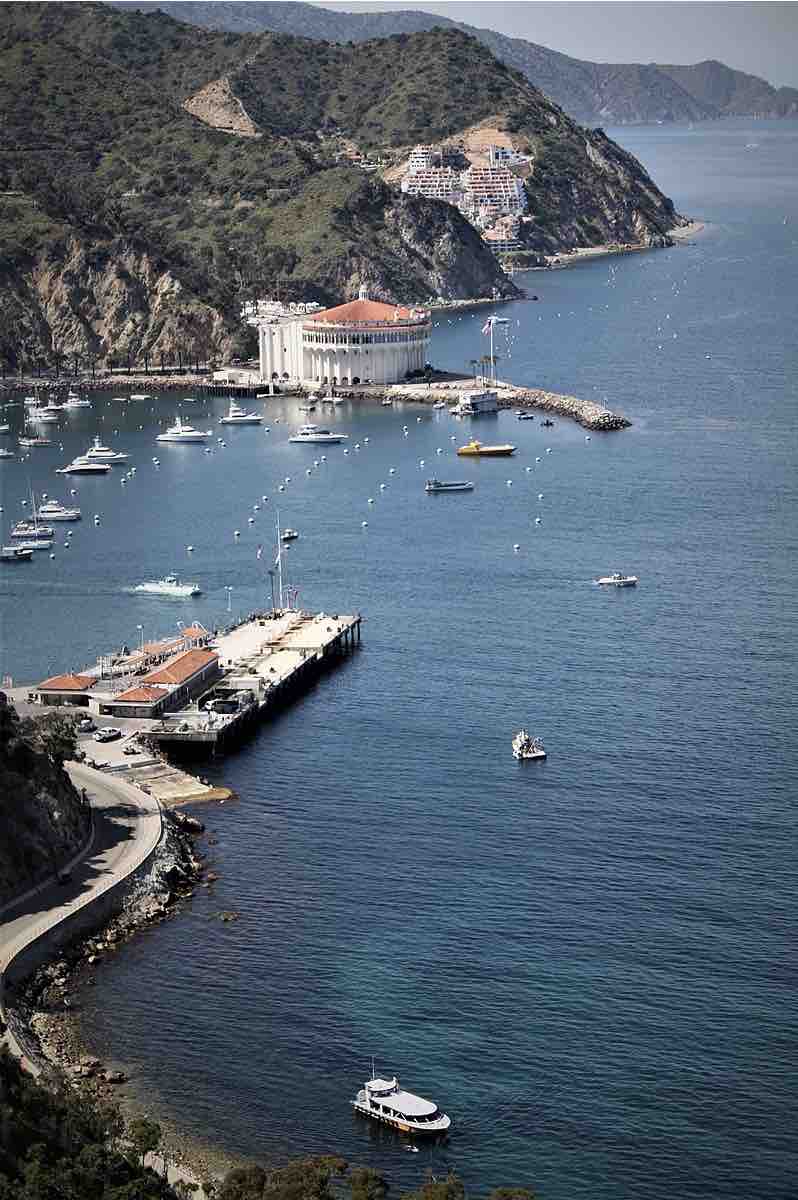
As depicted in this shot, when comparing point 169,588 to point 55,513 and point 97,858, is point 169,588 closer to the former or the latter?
point 55,513

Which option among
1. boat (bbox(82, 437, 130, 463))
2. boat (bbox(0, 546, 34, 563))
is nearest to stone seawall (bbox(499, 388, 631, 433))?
boat (bbox(82, 437, 130, 463))

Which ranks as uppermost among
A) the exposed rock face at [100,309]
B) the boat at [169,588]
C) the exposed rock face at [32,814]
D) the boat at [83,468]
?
the exposed rock face at [100,309]

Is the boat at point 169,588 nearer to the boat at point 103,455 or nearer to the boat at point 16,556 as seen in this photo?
the boat at point 16,556

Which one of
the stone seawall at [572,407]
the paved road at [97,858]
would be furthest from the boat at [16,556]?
the stone seawall at [572,407]

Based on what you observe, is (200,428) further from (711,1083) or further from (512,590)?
(711,1083)

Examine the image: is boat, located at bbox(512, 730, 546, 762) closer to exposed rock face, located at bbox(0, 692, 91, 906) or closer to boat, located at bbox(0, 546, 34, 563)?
exposed rock face, located at bbox(0, 692, 91, 906)

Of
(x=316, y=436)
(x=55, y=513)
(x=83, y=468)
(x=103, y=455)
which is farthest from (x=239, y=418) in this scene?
(x=55, y=513)

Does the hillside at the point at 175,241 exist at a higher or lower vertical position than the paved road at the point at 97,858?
higher
